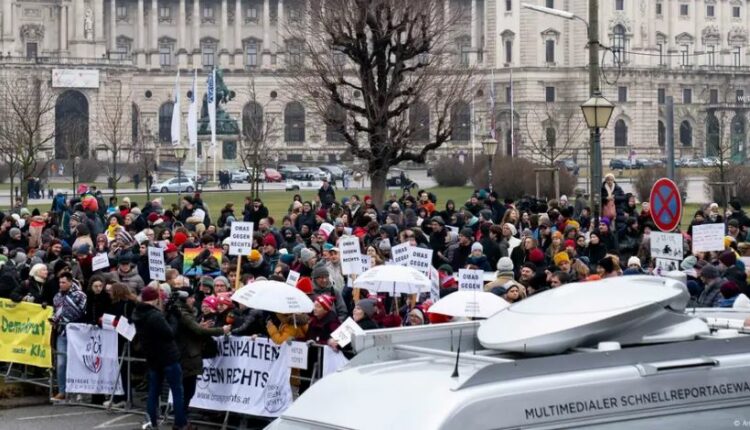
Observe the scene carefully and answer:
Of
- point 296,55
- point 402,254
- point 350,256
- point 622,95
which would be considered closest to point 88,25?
point 622,95

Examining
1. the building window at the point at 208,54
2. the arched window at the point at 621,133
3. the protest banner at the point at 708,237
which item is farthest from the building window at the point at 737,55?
the protest banner at the point at 708,237

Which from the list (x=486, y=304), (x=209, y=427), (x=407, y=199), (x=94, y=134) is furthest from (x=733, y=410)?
(x=94, y=134)

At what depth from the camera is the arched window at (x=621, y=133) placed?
435 feet

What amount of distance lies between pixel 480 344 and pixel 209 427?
28.7 ft

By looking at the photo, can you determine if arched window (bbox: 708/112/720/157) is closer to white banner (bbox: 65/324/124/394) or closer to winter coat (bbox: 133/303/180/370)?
white banner (bbox: 65/324/124/394)

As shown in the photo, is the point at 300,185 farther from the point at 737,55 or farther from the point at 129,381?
the point at 129,381

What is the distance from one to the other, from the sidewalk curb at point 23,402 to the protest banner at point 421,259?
5.06 m

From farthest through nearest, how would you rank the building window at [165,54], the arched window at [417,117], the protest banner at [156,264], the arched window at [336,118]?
the building window at [165,54]
the arched window at [417,117]
the arched window at [336,118]
the protest banner at [156,264]

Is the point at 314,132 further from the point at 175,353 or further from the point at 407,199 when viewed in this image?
the point at 175,353

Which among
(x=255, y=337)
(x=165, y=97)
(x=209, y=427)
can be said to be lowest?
(x=209, y=427)

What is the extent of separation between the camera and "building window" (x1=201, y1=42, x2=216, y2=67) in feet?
463

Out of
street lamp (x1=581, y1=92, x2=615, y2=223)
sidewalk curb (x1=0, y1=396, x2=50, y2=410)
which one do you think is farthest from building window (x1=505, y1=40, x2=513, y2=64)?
sidewalk curb (x1=0, y1=396, x2=50, y2=410)

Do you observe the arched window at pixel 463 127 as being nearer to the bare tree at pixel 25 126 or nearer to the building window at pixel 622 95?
the building window at pixel 622 95

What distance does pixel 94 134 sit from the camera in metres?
122
